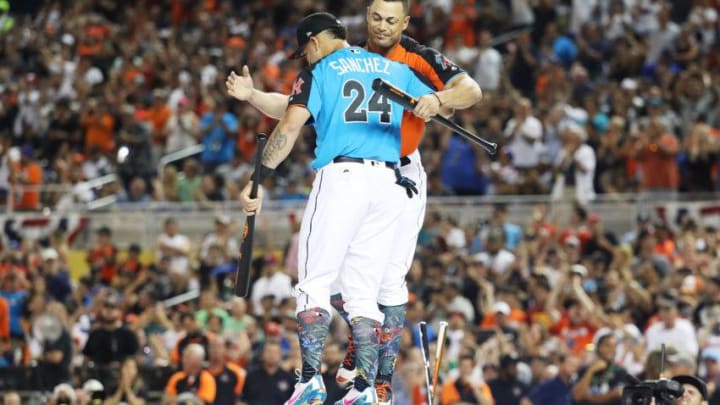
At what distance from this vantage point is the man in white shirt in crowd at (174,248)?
20188mm

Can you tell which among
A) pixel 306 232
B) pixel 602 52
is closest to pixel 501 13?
pixel 602 52

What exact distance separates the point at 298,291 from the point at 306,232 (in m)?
0.35

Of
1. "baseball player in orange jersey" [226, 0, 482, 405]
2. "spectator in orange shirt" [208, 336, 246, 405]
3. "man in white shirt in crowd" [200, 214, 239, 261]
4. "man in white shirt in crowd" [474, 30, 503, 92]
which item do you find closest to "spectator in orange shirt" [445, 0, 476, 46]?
"man in white shirt in crowd" [474, 30, 503, 92]

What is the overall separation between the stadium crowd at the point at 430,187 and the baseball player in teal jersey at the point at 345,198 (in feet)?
15.7

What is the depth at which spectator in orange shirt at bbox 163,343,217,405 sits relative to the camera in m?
15.4

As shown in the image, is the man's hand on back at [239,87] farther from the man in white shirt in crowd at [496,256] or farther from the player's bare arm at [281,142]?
the man in white shirt in crowd at [496,256]

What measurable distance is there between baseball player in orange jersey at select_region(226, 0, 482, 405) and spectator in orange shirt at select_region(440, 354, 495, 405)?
5.25 metres

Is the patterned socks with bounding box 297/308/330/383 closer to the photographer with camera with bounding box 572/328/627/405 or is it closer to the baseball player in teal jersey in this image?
the baseball player in teal jersey

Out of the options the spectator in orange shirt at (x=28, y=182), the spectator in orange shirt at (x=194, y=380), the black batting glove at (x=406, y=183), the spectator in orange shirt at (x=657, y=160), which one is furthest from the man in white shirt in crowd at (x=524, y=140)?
the black batting glove at (x=406, y=183)

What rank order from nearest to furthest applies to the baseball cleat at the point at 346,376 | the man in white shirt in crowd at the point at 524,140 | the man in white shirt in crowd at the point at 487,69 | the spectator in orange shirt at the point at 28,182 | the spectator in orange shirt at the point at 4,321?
the baseball cleat at the point at 346,376 → the spectator in orange shirt at the point at 4,321 → the spectator in orange shirt at the point at 28,182 → the man in white shirt in crowd at the point at 524,140 → the man in white shirt in crowd at the point at 487,69

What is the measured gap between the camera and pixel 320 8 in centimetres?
2644

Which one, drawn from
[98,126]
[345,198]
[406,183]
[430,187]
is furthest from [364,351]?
[98,126]

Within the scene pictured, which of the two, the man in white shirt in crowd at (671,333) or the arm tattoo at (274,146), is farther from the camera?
the man in white shirt in crowd at (671,333)

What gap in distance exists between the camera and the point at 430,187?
843 inches
